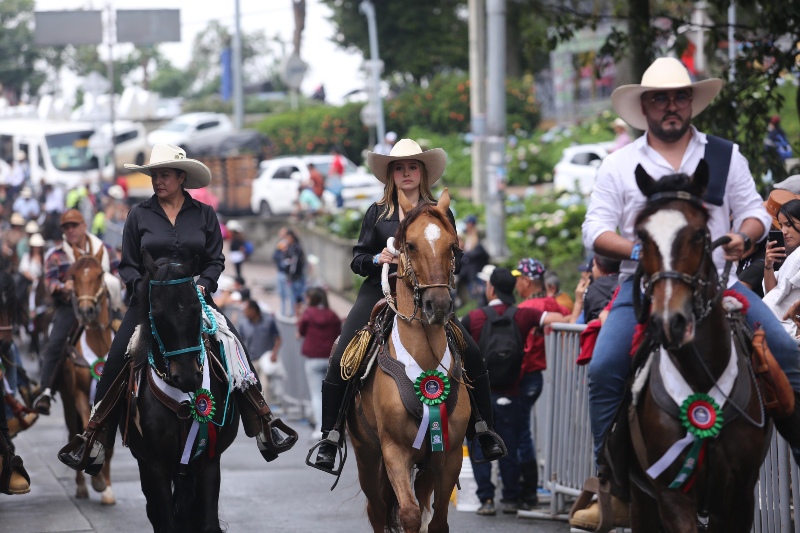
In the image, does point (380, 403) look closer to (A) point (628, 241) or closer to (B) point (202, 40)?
(A) point (628, 241)

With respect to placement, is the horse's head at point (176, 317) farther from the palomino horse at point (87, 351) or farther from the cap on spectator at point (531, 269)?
the cap on spectator at point (531, 269)

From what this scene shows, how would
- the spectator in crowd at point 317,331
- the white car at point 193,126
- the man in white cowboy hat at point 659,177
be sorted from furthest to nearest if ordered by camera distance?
the white car at point 193,126 → the spectator in crowd at point 317,331 → the man in white cowboy hat at point 659,177

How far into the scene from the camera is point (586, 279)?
13578mm

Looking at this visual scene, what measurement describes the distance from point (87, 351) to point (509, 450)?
4.35 metres

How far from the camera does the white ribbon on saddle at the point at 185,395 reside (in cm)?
912

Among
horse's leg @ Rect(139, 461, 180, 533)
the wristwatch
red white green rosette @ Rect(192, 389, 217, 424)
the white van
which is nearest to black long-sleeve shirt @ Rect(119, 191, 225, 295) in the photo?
red white green rosette @ Rect(192, 389, 217, 424)

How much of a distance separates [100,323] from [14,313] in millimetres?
1629

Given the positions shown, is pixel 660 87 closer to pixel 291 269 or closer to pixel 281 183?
pixel 291 269

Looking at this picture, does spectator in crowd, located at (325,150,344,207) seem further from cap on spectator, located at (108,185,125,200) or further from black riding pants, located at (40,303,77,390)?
black riding pants, located at (40,303,77,390)

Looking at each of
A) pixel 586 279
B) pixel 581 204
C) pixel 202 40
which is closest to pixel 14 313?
pixel 586 279

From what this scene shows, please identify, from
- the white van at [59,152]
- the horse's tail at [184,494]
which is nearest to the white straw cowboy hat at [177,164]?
the horse's tail at [184,494]

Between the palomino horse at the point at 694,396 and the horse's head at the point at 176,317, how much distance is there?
291cm

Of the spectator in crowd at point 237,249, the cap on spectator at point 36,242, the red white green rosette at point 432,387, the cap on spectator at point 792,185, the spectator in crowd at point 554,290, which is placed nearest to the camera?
the red white green rosette at point 432,387

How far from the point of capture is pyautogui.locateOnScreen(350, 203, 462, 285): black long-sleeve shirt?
9.52m
